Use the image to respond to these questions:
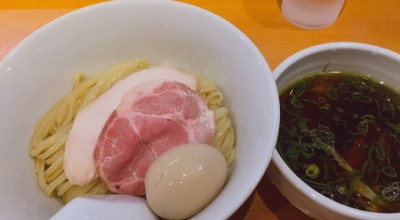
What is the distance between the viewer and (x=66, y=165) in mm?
1193

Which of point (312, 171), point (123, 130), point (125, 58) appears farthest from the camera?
point (125, 58)

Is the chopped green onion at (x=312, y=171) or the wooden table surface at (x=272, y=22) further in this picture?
the wooden table surface at (x=272, y=22)

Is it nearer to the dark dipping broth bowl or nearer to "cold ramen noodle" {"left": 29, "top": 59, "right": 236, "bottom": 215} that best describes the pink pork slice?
"cold ramen noodle" {"left": 29, "top": 59, "right": 236, "bottom": 215}

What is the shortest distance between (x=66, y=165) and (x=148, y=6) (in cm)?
55

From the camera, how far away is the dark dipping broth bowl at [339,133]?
1.18 m

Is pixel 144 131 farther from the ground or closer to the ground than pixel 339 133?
farther from the ground

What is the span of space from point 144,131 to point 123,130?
0.06 meters

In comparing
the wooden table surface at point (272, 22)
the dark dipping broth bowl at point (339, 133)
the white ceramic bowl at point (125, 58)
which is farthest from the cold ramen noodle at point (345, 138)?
the wooden table surface at point (272, 22)

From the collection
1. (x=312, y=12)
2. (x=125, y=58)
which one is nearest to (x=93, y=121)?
(x=125, y=58)

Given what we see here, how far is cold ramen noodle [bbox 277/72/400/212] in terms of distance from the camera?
122 cm

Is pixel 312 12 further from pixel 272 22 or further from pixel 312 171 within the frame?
pixel 312 171

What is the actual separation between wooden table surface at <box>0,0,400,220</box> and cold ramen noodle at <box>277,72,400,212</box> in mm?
320

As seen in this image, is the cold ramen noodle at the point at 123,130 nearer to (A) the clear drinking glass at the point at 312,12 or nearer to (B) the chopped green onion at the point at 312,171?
(B) the chopped green onion at the point at 312,171

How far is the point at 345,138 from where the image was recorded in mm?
1320
